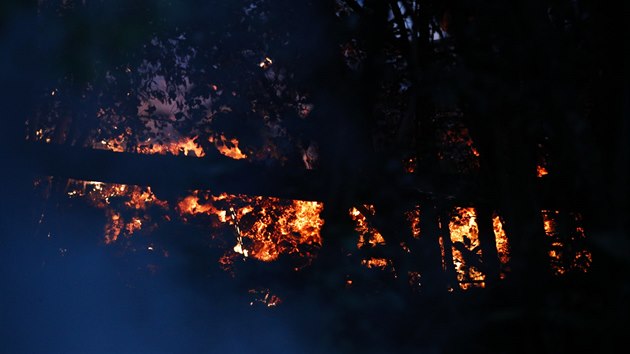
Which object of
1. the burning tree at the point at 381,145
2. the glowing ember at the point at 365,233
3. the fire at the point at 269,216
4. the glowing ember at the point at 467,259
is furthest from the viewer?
the fire at the point at 269,216

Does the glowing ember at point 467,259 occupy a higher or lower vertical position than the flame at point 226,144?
lower

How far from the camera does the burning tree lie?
9.09 ft

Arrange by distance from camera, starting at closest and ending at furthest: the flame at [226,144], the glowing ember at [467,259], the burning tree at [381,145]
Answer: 1. the burning tree at [381,145]
2. the glowing ember at [467,259]
3. the flame at [226,144]

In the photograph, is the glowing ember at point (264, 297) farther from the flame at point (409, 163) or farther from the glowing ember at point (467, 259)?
the flame at point (409, 163)

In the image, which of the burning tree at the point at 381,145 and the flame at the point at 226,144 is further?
the flame at the point at 226,144

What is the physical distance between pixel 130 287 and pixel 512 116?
599cm

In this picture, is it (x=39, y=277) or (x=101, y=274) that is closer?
(x=39, y=277)

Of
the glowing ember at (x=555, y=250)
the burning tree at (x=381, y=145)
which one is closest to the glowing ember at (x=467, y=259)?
the burning tree at (x=381, y=145)

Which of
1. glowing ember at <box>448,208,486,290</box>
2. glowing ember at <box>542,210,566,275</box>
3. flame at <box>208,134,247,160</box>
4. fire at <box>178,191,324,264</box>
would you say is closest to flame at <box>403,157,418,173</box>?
glowing ember at <box>448,208,486,290</box>

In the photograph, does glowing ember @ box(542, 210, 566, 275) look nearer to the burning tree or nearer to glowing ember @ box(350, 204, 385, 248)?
the burning tree

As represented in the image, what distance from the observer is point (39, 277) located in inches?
293

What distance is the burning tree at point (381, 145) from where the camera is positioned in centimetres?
277

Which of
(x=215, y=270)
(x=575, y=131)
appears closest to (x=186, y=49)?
(x=215, y=270)

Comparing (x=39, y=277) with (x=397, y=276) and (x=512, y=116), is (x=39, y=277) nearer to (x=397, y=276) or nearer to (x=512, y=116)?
(x=397, y=276)
